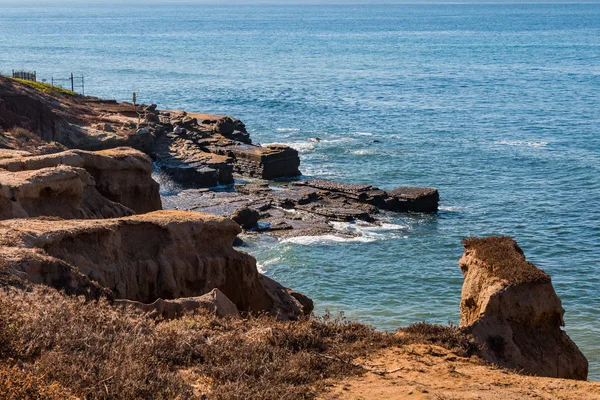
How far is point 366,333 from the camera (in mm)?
13703

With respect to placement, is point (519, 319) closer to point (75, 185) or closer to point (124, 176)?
point (75, 185)

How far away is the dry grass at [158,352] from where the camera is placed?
393 inches

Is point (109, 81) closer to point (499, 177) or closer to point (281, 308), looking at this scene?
point (499, 177)

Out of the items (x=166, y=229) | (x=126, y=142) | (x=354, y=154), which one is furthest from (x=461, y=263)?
(x=354, y=154)

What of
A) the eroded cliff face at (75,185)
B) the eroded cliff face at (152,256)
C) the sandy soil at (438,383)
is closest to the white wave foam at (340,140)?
the eroded cliff face at (75,185)

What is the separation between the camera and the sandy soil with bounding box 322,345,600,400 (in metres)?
11.4

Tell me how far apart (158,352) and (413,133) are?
55.4 metres

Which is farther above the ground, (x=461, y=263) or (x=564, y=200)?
(x=461, y=263)

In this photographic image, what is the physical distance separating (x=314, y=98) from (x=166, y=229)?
70.1m

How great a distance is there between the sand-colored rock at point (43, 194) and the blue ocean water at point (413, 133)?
10.6 m

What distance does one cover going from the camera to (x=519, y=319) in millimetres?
15766

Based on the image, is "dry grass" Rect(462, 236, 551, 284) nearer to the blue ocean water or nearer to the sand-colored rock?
the blue ocean water

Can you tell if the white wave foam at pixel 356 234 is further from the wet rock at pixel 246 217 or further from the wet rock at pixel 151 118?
the wet rock at pixel 151 118

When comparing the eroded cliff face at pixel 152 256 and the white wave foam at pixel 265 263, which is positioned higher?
the eroded cliff face at pixel 152 256
